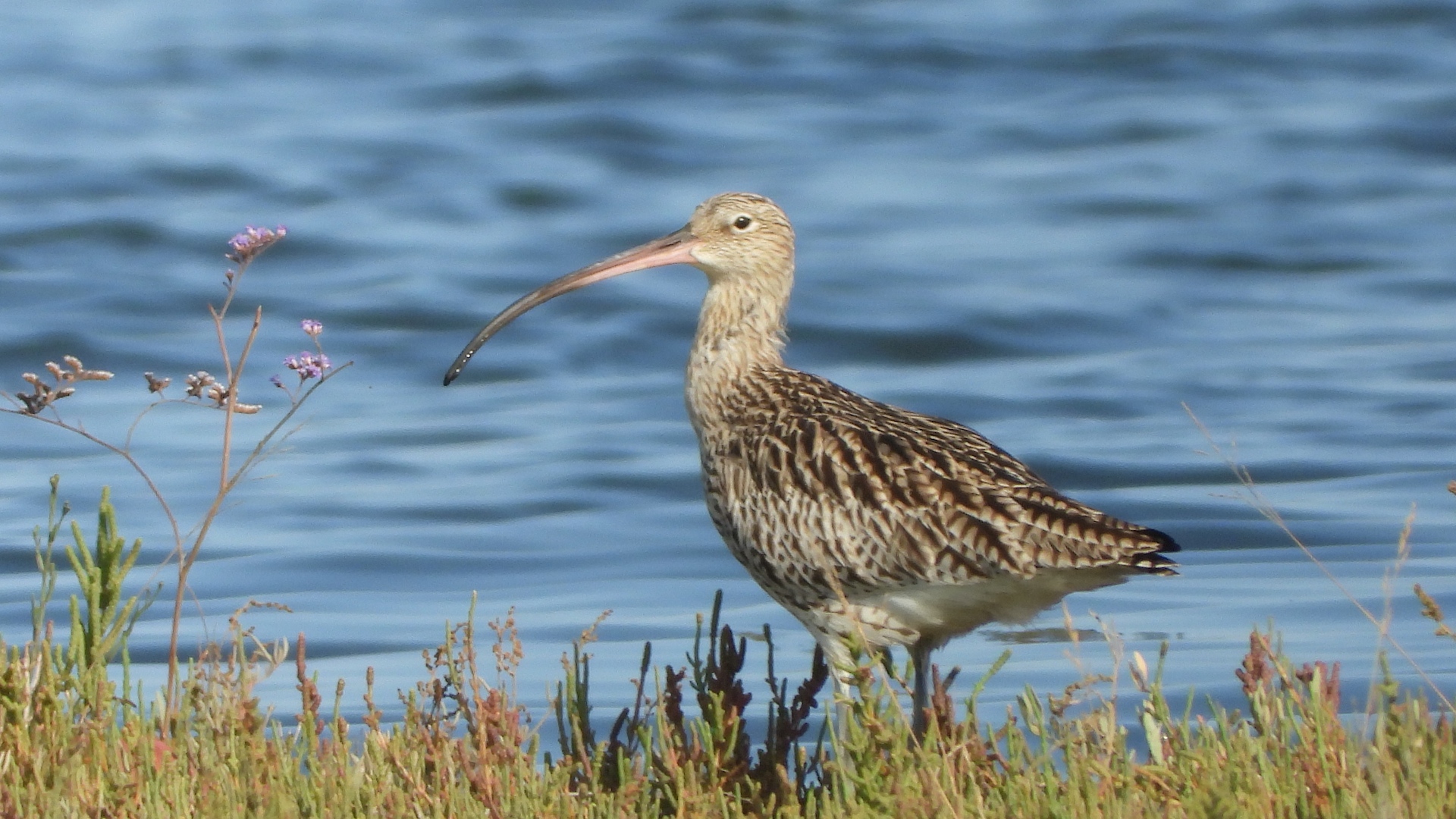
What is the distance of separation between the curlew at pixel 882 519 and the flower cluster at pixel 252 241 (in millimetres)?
1812

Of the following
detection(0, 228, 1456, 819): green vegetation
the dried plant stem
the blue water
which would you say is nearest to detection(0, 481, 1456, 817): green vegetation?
detection(0, 228, 1456, 819): green vegetation

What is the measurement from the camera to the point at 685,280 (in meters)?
20.6

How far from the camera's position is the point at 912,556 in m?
6.58

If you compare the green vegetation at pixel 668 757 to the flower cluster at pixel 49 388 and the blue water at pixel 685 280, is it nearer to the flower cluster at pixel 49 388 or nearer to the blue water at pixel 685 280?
the flower cluster at pixel 49 388

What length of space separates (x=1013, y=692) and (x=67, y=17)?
26.3 meters

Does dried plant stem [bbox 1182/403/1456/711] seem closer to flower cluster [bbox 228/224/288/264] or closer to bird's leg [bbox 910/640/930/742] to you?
bird's leg [bbox 910/640/930/742]

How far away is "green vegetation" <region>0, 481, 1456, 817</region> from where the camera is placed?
4.94 m

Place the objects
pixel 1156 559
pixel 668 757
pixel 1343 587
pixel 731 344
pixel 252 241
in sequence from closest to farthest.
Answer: pixel 668 757, pixel 252 241, pixel 1156 559, pixel 731 344, pixel 1343 587

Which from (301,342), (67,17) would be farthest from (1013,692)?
(67,17)

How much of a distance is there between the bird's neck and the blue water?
5.74 feet

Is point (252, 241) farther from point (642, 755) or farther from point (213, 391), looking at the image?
point (642, 755)

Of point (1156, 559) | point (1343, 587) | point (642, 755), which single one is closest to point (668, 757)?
point (642, 755)

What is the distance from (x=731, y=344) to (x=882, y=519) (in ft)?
4.01

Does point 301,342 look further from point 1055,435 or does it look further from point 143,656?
point 143,656
